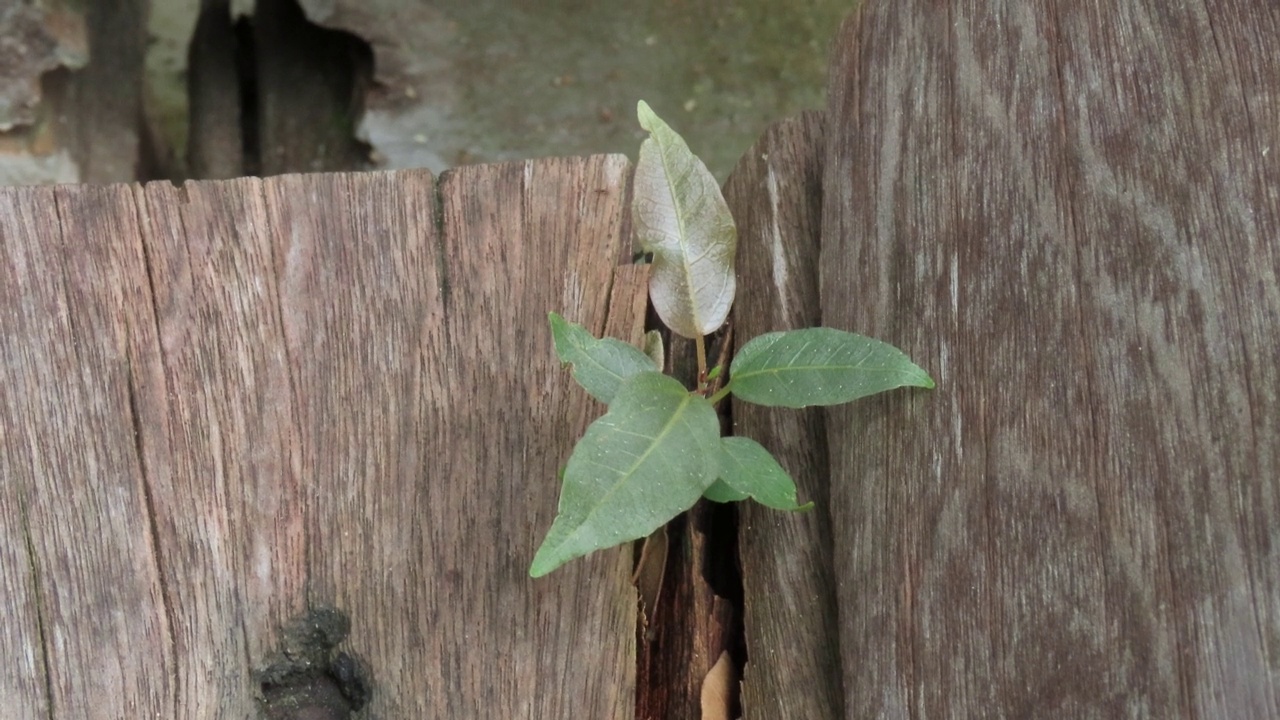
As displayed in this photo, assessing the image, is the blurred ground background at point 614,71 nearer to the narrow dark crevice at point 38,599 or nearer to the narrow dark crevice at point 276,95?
the narrow dark crevice at point 276,95

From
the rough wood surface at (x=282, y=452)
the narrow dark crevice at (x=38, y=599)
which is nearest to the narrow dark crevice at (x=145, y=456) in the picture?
the rough wood surface at (x=282, y=452)

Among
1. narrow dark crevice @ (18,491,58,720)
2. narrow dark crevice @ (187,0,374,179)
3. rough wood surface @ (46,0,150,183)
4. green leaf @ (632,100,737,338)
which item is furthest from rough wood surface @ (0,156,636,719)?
narrow dark crevice @ (187,0,374,179)

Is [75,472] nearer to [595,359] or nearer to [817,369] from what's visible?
[595,359]

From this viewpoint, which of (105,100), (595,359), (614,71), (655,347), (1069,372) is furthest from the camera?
(614,71)

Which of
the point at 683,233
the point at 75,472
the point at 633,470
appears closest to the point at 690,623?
the point at 633,470

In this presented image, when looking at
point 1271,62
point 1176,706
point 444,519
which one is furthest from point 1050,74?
point 444,519

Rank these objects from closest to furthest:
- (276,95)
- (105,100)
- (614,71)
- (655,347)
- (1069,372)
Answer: (1069,372) < (655,347) < (105,100) < (276,95) < (614,71)
